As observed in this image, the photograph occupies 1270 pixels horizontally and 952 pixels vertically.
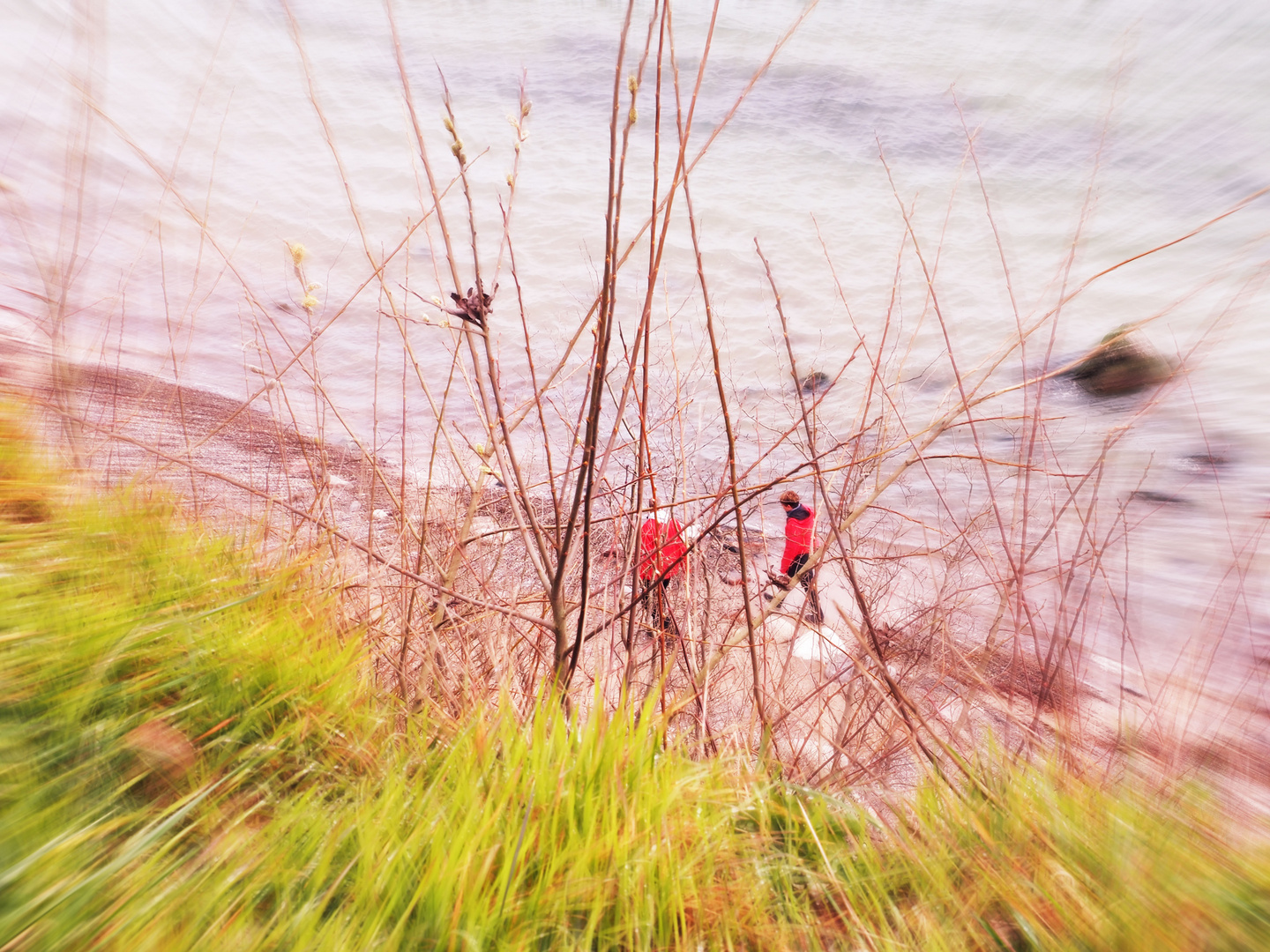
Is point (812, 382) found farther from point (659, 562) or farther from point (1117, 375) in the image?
point (1117, 375)

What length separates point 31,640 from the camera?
88 cm

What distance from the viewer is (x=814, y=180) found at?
58.5 ft

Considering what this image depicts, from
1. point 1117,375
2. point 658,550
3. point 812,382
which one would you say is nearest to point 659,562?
point 658,550

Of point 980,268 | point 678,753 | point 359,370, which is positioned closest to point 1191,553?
point 678,753

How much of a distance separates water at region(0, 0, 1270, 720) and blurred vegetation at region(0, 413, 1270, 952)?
25.0 feet

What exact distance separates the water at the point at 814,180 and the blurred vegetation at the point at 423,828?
761 cm

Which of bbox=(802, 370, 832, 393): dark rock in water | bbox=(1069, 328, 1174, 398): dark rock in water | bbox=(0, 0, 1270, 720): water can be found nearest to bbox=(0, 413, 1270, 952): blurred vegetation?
bbox=(802, 370, 832, 393): dark rock in water

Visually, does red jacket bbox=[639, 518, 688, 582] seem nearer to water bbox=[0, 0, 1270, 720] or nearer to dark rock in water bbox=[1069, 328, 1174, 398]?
water bbox=[0, 0, 1270, 720]

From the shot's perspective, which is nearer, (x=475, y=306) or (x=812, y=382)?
(x=475, y=306)

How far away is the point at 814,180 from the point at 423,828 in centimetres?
1967

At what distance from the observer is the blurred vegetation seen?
27.5 inches

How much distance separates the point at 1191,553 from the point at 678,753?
8.18 meters

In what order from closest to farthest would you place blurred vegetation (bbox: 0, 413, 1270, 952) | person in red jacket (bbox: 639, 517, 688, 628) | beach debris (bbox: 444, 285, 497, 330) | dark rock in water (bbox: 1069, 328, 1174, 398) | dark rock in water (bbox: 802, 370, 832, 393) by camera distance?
blurred vegetation (bbox: 0, 413, 1270, 952)
beach debris (bbox: 444, 285, 497, 330)
person in red jacket (bbox: 639, 517, 688, 628)
dark rock in water (bbox: 802, 370, 832, 393)
dark rock in water (bbox: 1069, 328, 1174, 398)

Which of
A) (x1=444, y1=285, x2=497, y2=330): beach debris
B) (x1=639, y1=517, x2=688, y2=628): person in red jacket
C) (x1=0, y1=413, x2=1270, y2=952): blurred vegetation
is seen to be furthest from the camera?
→ (x1=639, y1=517, x2=688, y2=628): person in red jacket
